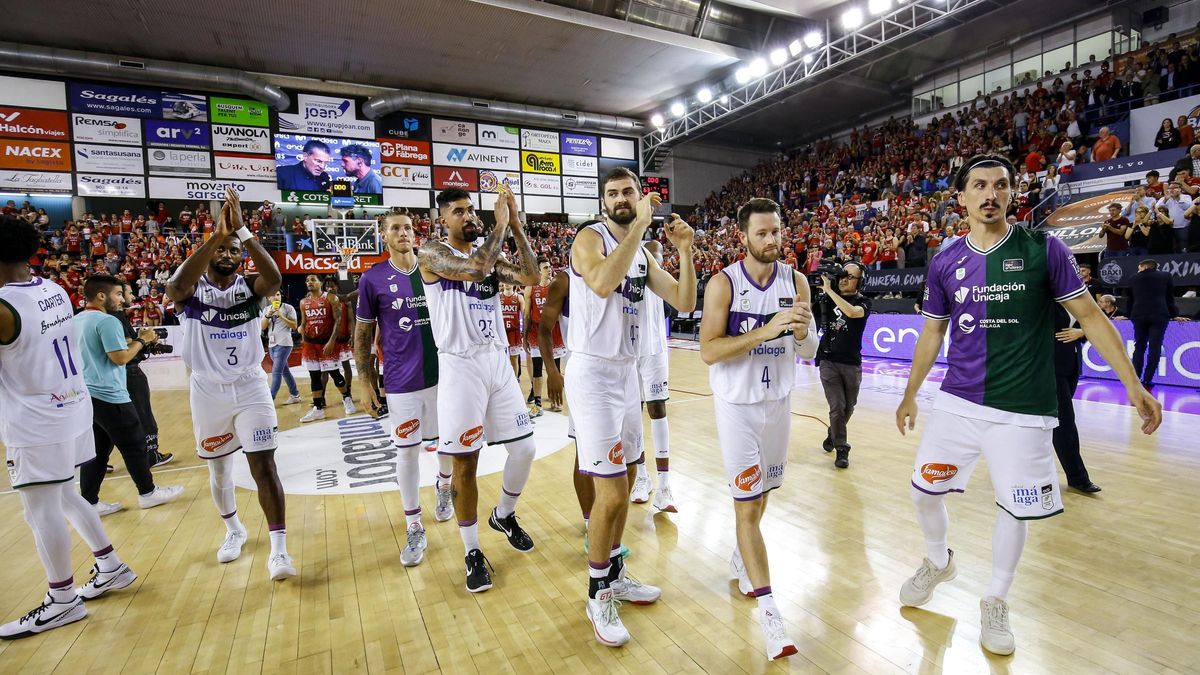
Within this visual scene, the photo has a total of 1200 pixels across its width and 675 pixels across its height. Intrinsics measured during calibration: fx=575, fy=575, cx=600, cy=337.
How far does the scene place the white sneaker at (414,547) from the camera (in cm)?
379

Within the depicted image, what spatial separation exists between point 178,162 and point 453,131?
32.3 ft

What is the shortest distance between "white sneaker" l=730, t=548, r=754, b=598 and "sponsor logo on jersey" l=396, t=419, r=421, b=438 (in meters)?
2.25

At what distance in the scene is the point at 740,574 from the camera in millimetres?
3332

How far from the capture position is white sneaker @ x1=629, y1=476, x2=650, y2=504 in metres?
4.71

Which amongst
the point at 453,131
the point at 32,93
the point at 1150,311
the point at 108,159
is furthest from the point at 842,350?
the point at 32,93

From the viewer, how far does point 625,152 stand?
27.6m

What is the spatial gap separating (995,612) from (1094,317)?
55.5 inches

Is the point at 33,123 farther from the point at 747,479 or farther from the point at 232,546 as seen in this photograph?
the point at 747,479

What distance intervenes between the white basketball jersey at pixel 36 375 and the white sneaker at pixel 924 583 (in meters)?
4.68

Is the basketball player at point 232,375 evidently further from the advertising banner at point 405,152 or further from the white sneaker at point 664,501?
the advertising banner at point 405,152

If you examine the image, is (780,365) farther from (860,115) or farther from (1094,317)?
(860,115)

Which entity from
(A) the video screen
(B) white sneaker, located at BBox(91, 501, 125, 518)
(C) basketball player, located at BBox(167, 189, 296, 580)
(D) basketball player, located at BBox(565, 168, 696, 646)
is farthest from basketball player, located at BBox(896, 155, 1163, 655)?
(A) the video screen

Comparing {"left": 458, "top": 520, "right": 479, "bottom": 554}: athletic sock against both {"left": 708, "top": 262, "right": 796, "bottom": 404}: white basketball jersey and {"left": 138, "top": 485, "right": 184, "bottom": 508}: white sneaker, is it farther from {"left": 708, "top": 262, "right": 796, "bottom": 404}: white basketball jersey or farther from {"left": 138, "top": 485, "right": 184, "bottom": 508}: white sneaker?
{"left": 138, "top": 485, "right": 184, "bottom": 508}: white sneaker

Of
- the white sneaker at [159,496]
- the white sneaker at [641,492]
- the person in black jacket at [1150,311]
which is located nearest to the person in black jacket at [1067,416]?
the white sneaker at [641,492]
